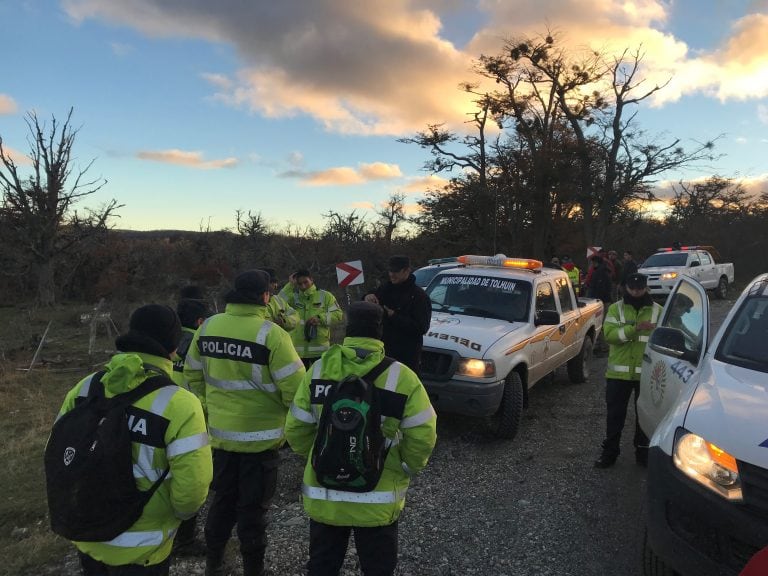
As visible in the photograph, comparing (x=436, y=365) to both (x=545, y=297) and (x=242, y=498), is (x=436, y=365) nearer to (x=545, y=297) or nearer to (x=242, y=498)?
(x=545, y=297)

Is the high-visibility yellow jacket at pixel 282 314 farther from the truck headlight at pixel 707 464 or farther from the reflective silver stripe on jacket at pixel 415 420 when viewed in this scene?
the truck headlight at pixel 707 464

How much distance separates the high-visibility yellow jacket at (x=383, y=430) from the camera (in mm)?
2326

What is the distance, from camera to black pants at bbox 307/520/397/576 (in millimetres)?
2395

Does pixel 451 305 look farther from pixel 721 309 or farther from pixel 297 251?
pixel 297 251

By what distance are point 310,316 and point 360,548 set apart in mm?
4176

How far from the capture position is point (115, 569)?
2.03 meters

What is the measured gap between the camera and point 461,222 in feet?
93.6

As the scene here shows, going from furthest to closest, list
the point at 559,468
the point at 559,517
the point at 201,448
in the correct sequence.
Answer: the point at 559,468
the point at 559,517
the point at 201,448

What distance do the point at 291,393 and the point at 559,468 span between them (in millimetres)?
3044

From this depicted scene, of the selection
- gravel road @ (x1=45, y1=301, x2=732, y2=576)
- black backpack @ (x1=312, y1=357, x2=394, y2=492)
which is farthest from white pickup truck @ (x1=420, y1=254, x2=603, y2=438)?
black backpack @ (x1=312, y1=357, x2=394, y2=492)

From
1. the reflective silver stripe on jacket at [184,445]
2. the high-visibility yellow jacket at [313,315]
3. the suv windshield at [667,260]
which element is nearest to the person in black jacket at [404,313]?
the high-visibility yellow jacket at [313,315]

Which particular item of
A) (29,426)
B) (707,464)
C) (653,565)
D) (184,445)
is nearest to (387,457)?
(184,445)

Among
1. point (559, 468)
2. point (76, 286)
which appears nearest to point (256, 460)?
point (559, 468)

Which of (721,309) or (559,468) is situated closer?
(559,468)
